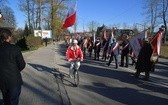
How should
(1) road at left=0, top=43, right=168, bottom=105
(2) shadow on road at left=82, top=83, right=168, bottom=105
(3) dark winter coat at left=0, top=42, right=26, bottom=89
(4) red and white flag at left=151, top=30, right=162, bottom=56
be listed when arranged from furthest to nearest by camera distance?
(4) red and white flag at left=151, top=30, right=162, bottom=56, (2) shadow on road at left=82, top=83, right=168, bottom=105, (1) road at left=0, top=43, right=168, bottom=105, (3) dark winter coat at left=0, top=42, right=26, bottom=89

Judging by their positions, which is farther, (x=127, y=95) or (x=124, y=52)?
(x=124, y=52)

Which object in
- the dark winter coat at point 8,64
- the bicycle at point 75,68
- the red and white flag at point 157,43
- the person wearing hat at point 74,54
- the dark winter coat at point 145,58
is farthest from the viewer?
the red and white flag at point 157,43

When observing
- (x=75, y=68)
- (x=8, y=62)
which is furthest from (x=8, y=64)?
(x=75, y=68)

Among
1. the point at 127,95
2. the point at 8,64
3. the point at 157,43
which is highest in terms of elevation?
the point at 157,43

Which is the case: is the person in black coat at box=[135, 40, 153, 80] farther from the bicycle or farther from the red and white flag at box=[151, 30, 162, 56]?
the bicycle

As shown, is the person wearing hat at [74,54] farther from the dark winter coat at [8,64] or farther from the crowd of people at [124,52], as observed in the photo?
the dark winter coat at [8,64]

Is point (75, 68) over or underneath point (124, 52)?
underneath

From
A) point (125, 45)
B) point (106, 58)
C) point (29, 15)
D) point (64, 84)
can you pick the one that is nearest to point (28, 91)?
point (64, 84)

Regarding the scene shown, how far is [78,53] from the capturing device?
12.5 metres

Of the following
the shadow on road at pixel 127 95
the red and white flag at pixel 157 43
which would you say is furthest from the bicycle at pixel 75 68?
the red and white flag at pixel 157 43

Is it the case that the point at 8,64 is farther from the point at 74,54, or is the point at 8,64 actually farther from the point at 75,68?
the point at 74,54

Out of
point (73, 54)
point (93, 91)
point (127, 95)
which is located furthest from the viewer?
point (73, 54)

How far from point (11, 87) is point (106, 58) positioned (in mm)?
18264

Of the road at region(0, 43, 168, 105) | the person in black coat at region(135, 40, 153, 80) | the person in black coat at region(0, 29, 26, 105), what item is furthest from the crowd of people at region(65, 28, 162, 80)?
the person in black coat at region(0, 29, 26, 105)
